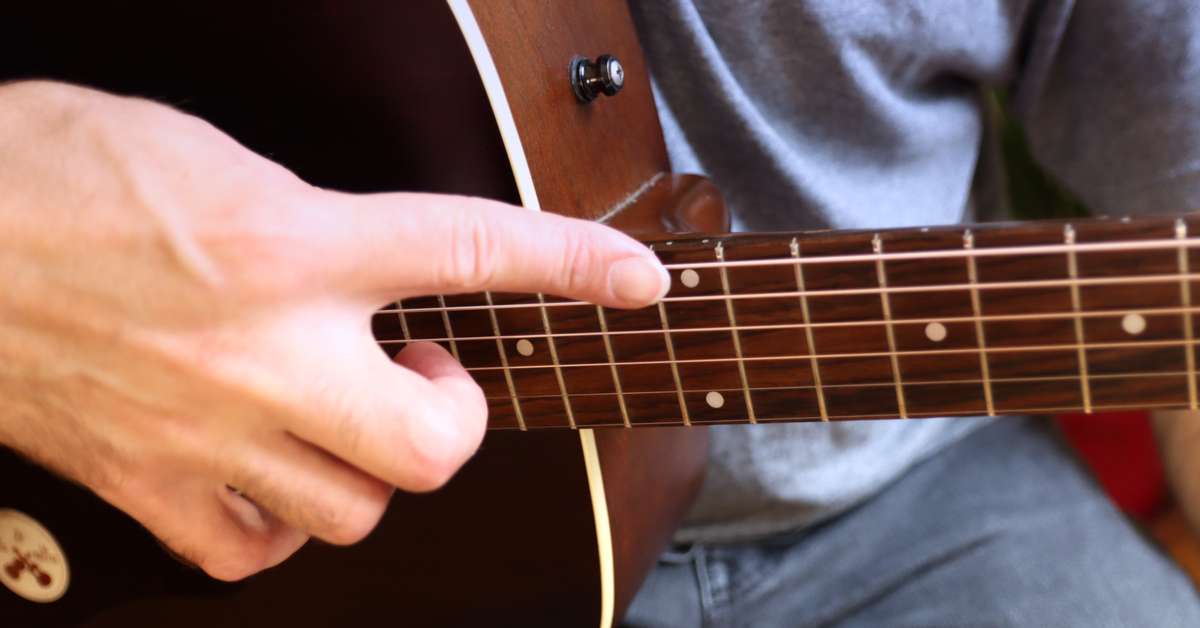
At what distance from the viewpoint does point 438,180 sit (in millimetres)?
664

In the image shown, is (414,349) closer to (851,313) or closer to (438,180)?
(438,180)

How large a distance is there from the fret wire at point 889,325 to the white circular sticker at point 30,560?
658 mm

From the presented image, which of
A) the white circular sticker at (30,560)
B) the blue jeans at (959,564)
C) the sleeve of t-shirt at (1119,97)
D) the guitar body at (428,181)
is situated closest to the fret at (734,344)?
the guitar body at (428,181)

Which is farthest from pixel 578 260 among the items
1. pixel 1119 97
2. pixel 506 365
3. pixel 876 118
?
pixel 1119 97

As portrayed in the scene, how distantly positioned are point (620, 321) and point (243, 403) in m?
0.22

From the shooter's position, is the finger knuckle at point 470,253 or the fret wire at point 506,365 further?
the fret wire at point 506,365

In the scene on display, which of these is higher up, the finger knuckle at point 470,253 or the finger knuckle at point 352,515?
the finger knuckle at point 470,253

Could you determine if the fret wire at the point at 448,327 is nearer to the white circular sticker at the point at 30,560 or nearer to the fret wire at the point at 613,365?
the fret wire at the point at 613,365

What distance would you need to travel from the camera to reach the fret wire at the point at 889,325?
513mm

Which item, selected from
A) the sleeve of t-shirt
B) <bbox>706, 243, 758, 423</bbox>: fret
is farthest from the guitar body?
the sleeve of t-shirt

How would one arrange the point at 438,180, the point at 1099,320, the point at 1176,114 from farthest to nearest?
the point at 1176,114
the point at 438,180
the point at 1099,320

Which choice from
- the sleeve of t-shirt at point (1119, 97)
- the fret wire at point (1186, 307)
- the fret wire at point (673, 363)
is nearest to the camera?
the fret wire at point (1186, 307)

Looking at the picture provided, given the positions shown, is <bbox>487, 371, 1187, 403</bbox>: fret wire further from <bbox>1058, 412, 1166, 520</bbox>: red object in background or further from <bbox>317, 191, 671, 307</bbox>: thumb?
<bbox>1058, 412, 1166, 520</bbox>: red object in background

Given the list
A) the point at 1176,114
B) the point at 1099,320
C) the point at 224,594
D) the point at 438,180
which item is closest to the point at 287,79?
the point at 438,180
